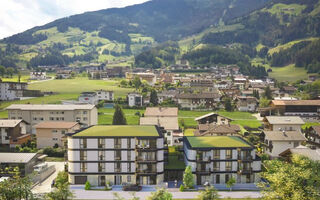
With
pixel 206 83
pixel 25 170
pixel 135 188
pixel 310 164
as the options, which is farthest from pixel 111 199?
pixel 206 83

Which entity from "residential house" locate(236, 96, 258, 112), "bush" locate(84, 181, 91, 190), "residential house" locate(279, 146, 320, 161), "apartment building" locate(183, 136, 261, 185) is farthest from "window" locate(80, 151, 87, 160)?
"residential house" locate(236, 96, 258, 112)

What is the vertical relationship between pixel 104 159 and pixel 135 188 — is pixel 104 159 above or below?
above

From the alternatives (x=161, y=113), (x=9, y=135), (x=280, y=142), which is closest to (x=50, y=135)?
(x=9, y=135)

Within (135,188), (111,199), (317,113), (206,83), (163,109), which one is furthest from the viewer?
(206,83)

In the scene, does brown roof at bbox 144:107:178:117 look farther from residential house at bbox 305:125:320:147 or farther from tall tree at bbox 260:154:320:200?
tall tree at bbox 260:154:320:200

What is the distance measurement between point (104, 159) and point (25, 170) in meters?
10.7

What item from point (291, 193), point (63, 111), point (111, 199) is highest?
point (63, 111)

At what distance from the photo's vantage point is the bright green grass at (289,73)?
527ft

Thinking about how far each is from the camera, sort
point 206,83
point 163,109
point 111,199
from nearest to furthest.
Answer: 1. point 111,199
2. point 163,109
3. point 206,83

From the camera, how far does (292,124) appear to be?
184ft

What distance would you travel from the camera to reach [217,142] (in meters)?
40.0

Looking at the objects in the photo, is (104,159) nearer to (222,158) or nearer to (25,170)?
(25,170)

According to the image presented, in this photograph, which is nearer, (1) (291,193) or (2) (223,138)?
(1) (291,193)

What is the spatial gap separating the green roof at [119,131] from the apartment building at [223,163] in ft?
19.3
